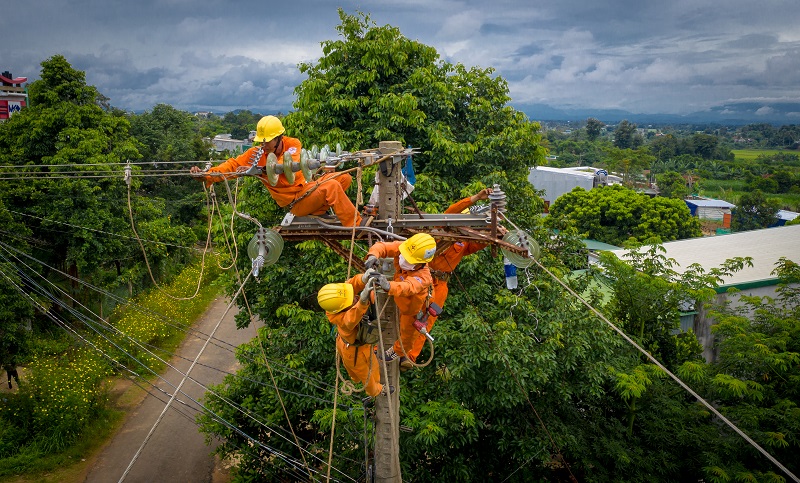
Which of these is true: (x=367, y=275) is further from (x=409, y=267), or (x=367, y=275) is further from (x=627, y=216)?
(x=627, y=216)

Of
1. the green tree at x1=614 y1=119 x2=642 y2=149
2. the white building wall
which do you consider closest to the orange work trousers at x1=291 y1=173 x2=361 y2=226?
the white building wall

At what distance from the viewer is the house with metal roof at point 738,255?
16094 millimetres

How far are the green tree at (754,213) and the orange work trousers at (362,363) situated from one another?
4689cm

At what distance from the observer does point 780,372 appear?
10844 mm

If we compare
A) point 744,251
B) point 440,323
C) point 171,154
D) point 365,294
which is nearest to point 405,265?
point 365,294

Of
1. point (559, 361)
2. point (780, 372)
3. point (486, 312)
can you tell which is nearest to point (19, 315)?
point (486, 312)

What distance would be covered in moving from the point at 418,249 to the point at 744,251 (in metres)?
18.8

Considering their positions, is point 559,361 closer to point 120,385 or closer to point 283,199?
point 283,199

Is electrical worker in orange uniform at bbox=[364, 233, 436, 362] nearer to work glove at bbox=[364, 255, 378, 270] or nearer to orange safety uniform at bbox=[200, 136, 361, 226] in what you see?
work glove at bbox=[364, 255, 378, 270]

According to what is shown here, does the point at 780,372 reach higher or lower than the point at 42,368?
higher

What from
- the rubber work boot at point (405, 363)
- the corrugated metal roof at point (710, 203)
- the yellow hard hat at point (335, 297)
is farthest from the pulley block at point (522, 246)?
the corrugated metal roof at point (710, 203)

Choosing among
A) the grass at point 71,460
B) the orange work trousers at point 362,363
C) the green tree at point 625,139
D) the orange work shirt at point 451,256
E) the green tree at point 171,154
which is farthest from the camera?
the green tree at point 625,139

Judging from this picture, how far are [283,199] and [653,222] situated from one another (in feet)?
104

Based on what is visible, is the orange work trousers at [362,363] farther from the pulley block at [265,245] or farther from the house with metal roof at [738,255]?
the house with metal roof at [738,255]
